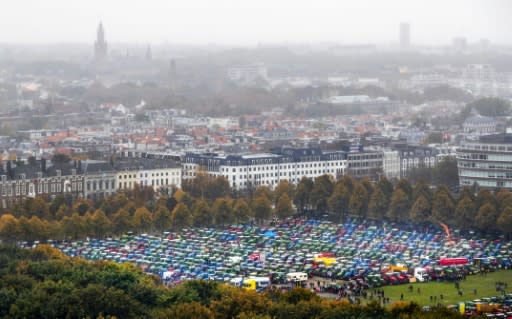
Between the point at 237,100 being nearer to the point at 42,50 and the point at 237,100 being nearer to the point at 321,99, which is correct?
the point at 321,99

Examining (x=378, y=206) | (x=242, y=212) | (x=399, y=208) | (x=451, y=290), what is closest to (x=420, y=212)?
(x=399, y=208)

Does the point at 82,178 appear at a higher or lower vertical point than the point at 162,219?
higher

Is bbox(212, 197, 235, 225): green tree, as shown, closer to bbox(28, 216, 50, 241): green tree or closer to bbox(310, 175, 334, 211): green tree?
bbox(310, 175, 334, 211): green tree

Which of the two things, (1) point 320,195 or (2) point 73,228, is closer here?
(2) point 73,228

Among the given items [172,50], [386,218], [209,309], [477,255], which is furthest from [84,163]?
[172,50]

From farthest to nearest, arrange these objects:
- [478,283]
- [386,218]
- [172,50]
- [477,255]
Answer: [172,50] < [386,218] < [477,255] < [478,283]

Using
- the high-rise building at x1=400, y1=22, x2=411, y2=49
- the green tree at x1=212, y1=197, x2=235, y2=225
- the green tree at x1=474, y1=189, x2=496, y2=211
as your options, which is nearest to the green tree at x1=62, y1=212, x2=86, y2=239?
the green tree at x1=212, y1=197, x2=235, y2=225

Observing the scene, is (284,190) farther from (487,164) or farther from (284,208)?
(487,164)
